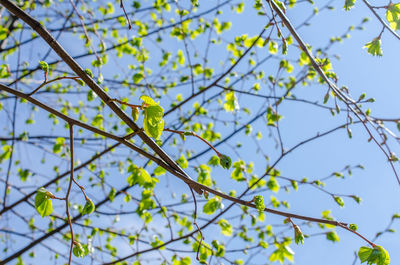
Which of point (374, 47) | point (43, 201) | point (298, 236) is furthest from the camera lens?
point (374, 47)

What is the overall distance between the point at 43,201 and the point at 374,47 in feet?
5.99

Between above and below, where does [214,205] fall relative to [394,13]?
below

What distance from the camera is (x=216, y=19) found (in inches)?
173

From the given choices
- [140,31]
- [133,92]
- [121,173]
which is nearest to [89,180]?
[121,173]

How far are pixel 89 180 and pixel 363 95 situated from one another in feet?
12.4

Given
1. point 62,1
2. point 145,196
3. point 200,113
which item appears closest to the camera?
point 145,196

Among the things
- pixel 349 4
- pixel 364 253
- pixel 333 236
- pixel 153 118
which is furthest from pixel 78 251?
pixel 333 236

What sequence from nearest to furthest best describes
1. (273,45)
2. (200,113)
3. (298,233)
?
1. (298,233)
2. (273,45)
3. (200,113)

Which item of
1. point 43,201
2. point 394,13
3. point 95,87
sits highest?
point 394,13

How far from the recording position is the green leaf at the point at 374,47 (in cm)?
169

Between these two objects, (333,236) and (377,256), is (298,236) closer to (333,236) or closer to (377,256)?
(377,256)

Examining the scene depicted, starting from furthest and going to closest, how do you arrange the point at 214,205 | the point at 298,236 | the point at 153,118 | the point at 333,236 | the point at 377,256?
the point at 333,236 → the point at 214,205 → the point at 298,236 → the point at 377,256 → the point at 153,118

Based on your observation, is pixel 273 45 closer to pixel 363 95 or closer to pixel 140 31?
pixel 363 95

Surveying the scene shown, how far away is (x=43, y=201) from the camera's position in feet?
4.30
